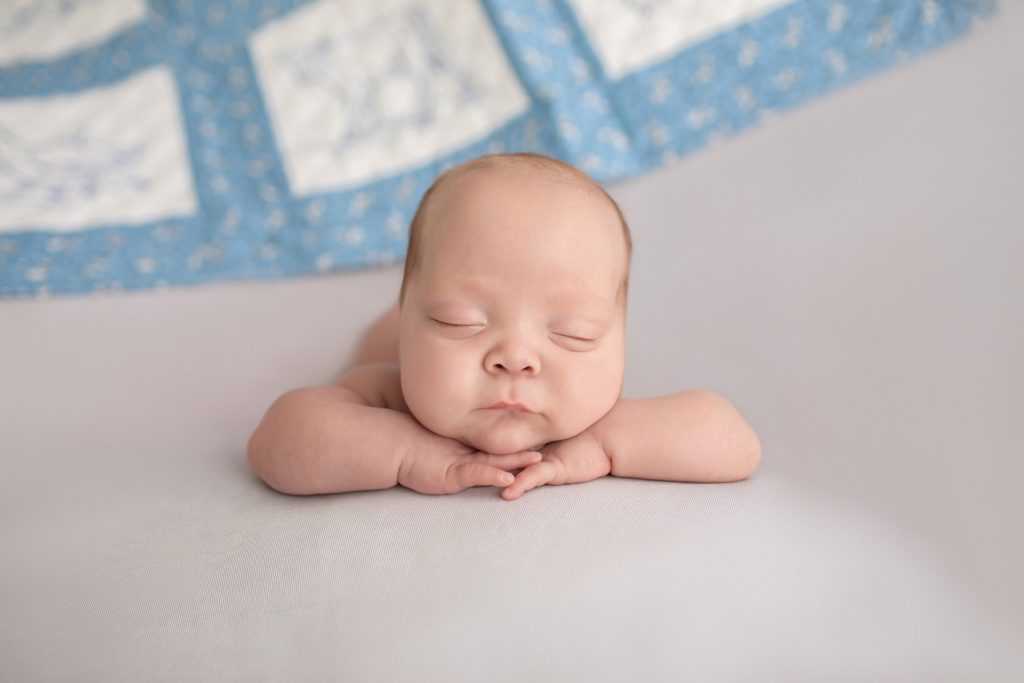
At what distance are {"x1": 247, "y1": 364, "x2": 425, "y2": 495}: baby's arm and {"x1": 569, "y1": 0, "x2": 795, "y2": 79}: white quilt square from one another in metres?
1.07

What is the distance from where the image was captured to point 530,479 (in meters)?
0.97

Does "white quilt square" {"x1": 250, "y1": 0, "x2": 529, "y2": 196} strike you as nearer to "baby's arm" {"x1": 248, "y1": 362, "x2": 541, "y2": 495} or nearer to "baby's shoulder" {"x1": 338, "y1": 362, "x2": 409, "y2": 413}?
"baby's shoulder" {"x1": 338, "y1": 362, "x2": 409, "y2": 413}

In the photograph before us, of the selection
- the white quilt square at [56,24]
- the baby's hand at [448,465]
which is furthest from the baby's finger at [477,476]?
the white quilt square at [56,24]

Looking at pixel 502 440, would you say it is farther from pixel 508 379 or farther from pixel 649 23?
pixel 649 23

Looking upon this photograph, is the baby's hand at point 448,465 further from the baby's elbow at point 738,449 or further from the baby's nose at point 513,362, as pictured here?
the baby's elbow at point 738,449

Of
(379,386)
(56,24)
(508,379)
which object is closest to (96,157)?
(56,24)

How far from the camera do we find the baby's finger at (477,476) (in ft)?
3.14

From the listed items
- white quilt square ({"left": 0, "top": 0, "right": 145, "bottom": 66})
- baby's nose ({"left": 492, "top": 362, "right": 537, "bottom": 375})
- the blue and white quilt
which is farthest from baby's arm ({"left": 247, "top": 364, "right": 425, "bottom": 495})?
white quilt square ({"left": 0, "top": 0, "right": 145, "bottom": 66})

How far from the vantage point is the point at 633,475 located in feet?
3.34

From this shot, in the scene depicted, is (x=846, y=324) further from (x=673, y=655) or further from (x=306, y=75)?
(x=306, y=75)

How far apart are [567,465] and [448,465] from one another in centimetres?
11

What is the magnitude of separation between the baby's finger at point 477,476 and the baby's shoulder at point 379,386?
17cm

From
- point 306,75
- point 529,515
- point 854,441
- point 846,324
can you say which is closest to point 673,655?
point 529,515

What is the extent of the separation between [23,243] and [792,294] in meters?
1.20
